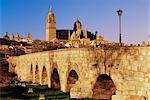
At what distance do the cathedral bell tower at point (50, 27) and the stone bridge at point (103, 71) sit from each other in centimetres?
7256

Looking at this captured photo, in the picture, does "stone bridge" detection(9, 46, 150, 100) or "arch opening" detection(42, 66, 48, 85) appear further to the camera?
"arch opening" detection(42, 66, 48, 85)

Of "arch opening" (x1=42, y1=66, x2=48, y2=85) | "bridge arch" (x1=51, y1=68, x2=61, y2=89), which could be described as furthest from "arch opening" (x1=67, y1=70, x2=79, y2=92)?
"arch opening" (x1=42, y1=66, x2=48, y2=85)

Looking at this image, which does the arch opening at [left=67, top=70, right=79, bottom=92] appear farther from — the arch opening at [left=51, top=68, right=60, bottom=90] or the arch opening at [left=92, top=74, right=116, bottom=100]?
the arch opening at [left=92, top=74, right=116, bottom=100]

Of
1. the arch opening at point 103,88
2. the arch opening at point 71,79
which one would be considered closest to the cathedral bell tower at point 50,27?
the arch opening at point 71,79

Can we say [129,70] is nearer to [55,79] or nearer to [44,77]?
[55,79]

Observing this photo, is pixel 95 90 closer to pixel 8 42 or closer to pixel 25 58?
pixel 25 58

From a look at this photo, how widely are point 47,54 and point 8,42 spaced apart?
49.4m

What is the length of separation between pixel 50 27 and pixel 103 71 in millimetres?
86378

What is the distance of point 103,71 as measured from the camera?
16.2m

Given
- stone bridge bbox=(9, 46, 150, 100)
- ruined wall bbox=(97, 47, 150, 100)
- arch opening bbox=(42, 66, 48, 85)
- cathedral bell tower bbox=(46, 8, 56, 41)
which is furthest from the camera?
cathedral bell tower bbox=(46, 8, 56, 41)

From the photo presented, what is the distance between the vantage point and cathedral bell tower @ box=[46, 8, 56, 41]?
332ft

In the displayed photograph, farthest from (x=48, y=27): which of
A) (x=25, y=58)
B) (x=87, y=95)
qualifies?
(x=87, y=95)

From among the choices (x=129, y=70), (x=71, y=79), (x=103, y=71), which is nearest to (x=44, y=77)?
(x=71, y=79)

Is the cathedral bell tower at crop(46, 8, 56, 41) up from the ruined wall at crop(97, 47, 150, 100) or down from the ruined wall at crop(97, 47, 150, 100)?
up
